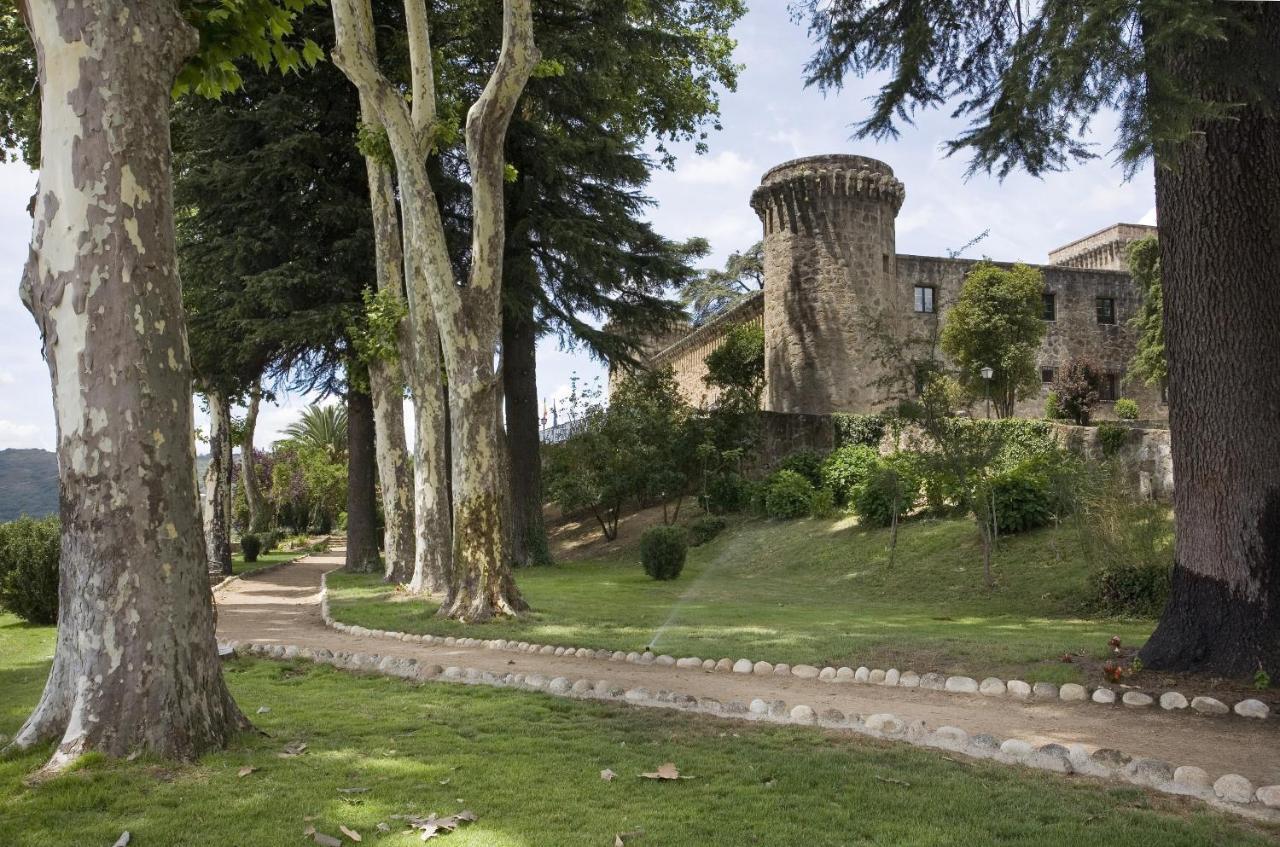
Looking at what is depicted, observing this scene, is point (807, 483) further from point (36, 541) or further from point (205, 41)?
point (205, 41)

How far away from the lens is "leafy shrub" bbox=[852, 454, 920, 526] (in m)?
18.4

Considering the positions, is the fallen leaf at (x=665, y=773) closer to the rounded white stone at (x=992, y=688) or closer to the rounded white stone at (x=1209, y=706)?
the rounded white stone at (x=992, y=688)

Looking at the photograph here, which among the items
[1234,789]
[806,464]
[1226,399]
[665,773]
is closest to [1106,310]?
[806,464]

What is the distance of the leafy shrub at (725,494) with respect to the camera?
27031mm

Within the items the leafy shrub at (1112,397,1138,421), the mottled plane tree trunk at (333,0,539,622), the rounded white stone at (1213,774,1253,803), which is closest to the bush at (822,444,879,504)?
the mottled plane tree trunk at (333,0,539,622)

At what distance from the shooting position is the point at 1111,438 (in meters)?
20.4

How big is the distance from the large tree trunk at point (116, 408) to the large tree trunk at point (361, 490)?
15477 millimetres

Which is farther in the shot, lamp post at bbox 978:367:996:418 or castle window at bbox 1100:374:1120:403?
castle window at bbox 1100:374:1120:403

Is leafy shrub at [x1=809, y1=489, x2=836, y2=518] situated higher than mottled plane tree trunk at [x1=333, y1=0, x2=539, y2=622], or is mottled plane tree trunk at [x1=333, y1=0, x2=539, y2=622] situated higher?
mottled plane tree trunk at [x1=333, y1=0, x2=539, y2=622]

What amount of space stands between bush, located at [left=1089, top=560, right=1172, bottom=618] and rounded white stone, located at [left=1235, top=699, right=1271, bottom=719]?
6197 mm

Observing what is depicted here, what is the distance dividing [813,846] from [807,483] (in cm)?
2141

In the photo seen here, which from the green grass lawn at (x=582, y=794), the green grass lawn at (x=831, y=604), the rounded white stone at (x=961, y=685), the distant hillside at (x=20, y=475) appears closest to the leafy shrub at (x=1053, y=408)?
the green grass lawn at (x=831, y=604)

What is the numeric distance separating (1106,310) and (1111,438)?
21.6 metres

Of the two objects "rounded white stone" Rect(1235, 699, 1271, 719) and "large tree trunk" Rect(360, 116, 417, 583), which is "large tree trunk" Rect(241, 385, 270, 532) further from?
"rounded white stone" Rect(1235, 699, 1271, 719)
